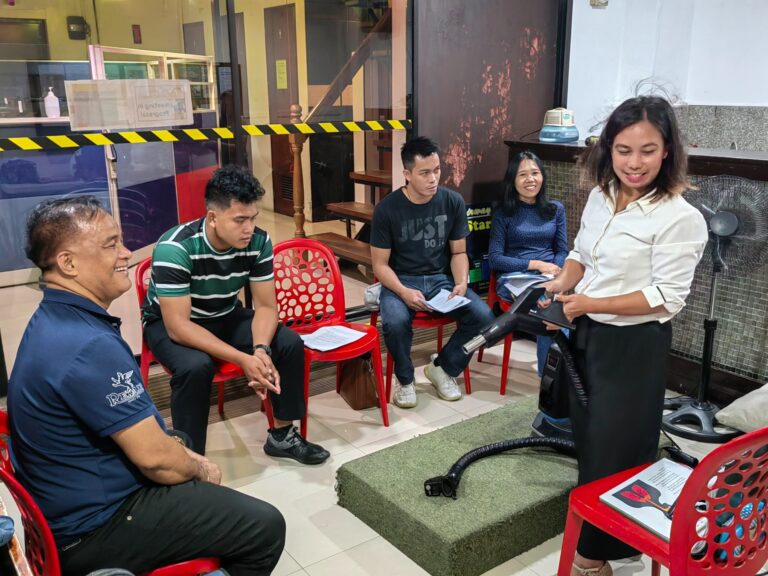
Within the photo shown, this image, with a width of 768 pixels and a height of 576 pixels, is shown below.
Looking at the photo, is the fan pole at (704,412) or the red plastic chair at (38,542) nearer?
the red plastic chair at (38,542)

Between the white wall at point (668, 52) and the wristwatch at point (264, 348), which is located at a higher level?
the white wall at point (668, 52)

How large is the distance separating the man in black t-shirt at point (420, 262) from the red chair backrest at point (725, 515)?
1902 millimetres

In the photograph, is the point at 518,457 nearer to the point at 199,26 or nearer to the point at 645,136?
the point at 645,136

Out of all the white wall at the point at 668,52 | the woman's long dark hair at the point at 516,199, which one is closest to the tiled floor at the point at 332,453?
the woman's long dark hair at the point at 516,199

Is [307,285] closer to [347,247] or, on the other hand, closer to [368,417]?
[368,417]

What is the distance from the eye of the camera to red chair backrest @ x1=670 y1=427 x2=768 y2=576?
4.34 ft

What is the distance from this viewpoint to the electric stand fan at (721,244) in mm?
2826

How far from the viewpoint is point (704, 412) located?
10.3 ft

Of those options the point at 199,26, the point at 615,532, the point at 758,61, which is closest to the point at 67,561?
the point at 615,532

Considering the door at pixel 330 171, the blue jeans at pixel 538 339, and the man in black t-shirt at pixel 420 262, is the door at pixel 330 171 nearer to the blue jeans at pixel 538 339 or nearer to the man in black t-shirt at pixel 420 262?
the man in black t-shirt at pixel 420 262

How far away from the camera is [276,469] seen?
280cm

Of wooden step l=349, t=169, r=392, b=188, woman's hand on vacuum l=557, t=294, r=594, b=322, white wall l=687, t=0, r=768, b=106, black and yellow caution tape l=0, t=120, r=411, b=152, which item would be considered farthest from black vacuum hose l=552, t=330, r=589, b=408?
white wall l=687, t=0, r=768, b=106

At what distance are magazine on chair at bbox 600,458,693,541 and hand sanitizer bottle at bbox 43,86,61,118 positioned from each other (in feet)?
8.36

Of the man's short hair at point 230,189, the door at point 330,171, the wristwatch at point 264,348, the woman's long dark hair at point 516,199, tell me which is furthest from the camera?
the door at point 330,171
